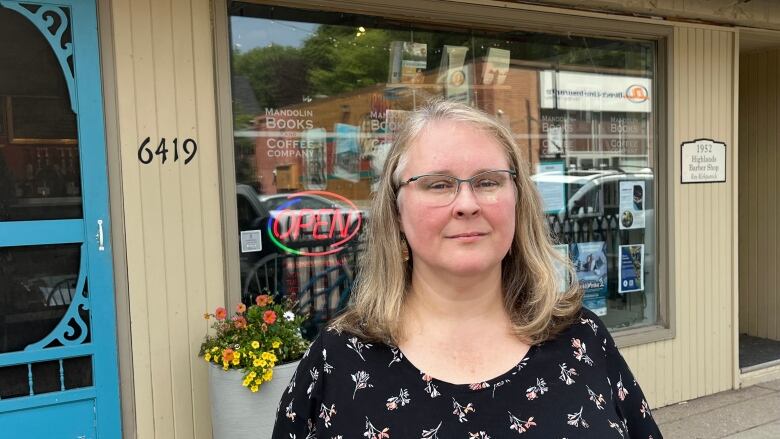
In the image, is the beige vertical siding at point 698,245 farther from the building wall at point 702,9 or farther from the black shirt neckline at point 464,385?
the black shirt neckline at point 464,385

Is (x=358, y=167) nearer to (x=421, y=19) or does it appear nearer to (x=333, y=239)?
(x=333, y=239)

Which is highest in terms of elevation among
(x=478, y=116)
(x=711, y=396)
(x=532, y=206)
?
(x=478, y=116)

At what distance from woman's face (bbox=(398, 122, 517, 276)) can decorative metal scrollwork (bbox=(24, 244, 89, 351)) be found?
A: 7.34ft

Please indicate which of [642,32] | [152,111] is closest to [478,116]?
[152,111]

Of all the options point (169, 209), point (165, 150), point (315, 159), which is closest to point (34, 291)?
point (169, 209)

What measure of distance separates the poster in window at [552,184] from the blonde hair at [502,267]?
303 centimetres

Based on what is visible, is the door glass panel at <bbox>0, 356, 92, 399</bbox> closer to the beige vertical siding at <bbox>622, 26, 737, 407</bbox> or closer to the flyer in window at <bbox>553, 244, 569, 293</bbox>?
the flyer in window at <bbox>553, 244, 569, 293</bbox>

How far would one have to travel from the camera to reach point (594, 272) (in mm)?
4883

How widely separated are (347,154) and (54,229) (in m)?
1.76

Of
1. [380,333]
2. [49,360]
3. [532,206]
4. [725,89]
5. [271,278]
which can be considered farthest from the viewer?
[725,89]

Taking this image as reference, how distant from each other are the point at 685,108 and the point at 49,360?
15.0ft

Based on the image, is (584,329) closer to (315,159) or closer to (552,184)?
(315,159)

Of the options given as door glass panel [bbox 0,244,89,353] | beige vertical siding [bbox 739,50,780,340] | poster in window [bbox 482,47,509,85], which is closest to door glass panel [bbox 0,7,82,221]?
door glass panel [bbox 0,244,89,353]

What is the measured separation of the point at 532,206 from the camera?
169cm
